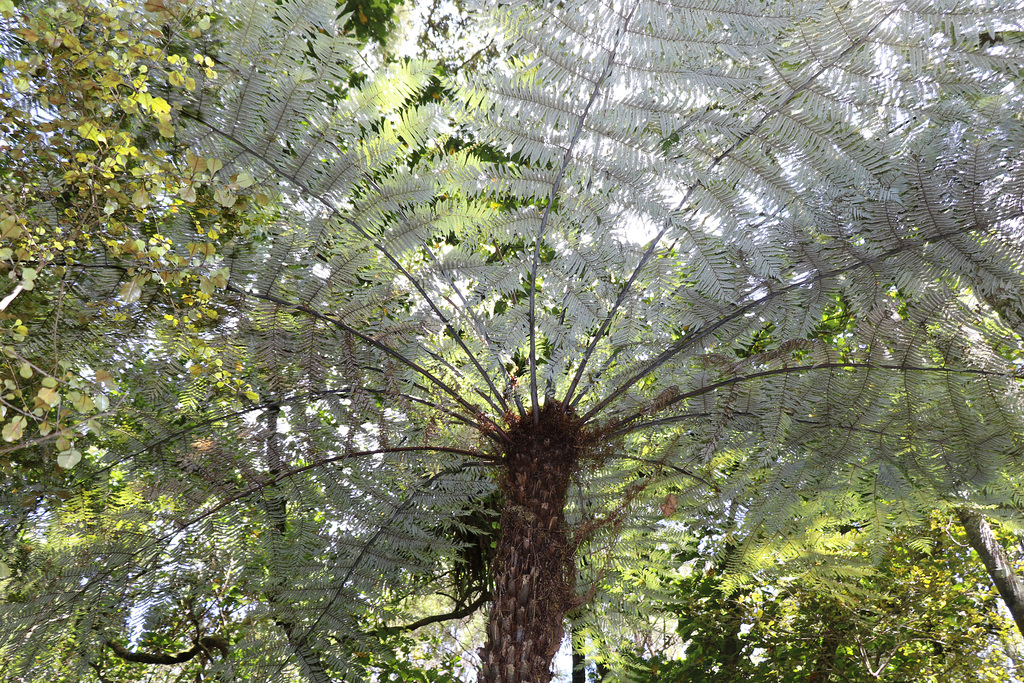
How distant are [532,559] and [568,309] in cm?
86

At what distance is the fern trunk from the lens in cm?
161

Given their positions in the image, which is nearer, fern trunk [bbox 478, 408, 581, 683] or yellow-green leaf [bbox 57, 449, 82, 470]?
yellow-green leaf [bbox 57, 449, 82, 470]

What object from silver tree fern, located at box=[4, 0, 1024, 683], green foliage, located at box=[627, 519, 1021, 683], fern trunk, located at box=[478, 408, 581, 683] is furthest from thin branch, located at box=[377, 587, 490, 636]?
fern trunk, located at box=[478, 408, 581, 683]

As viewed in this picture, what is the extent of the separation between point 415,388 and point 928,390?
1756mm

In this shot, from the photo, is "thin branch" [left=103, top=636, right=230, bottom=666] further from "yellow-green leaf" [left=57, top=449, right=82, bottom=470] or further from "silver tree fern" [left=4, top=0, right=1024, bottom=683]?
"yellow-green leaf" [left=57, top=449, right=82, bottom=470]

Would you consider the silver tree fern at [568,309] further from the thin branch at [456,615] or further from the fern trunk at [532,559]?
the thin branch at [456,615]

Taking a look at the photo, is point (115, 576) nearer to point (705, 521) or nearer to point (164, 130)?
point (164, 130)

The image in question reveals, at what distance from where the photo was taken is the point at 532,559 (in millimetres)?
1688

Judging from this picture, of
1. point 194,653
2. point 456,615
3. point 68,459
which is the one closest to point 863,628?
point 456,615

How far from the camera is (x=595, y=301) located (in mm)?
2111

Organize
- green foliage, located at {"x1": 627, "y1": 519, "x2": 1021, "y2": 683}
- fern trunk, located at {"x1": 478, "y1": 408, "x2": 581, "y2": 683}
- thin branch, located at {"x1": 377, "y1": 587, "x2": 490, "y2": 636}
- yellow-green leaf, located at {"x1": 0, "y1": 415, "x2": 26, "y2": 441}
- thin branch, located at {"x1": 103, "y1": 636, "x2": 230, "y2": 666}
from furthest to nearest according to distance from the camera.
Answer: thin branch, located at {"x1": 103, "y1": 636, "x2": 230, "y2": 666} → green foliage, located at {"x1": 627, "y1": 519, "x2": 1021, "y2": 683} → thin branch, located at {"x1": 377, "y1": 587, "x2": 490, "y2": 636} → fern trunk, located at {"x1": 478, "y1": 408, "x2": 581, "y2": 683} → yellow-green leaf, located at {"x1": 0, "y1": 415, "x2": 26, "y2": 441}

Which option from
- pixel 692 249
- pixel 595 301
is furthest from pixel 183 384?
pixel 692 249

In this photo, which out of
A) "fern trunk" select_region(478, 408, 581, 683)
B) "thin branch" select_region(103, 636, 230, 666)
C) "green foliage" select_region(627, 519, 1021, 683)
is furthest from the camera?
"thin branch" select_region(103, 636, 230, 666)

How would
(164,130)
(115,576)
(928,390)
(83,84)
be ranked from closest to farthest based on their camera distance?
(164,130), (83,84), (928,390), (115,576)
